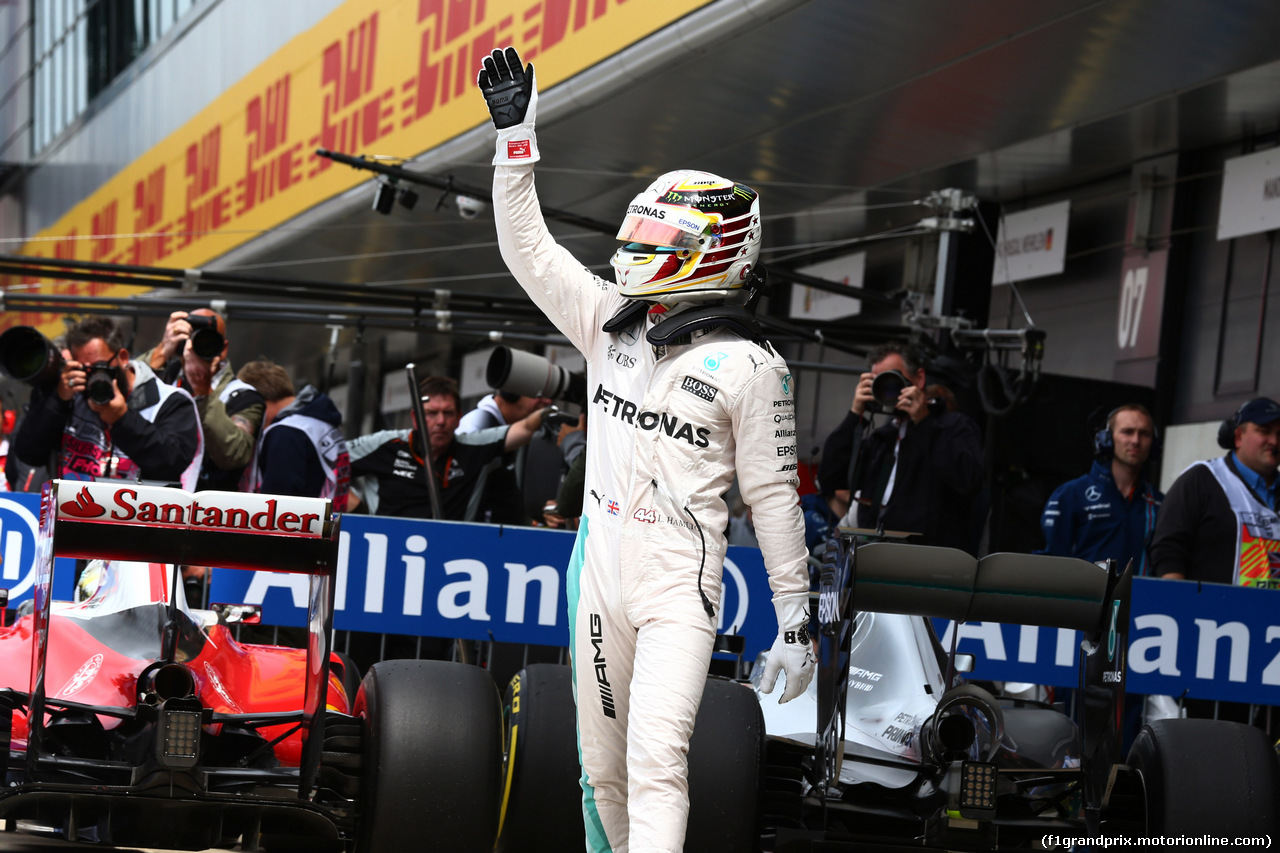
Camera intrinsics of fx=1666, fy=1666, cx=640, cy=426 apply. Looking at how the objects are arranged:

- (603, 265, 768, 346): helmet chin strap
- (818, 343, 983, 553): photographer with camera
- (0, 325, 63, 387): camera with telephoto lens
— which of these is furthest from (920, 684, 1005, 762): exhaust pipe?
(0, 325, 63, 387): camera with telephoto lens

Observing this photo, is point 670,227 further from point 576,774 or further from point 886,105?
point 886,105

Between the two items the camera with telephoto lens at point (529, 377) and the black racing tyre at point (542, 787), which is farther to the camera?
the camera with telephoto lens at point (529, 377)

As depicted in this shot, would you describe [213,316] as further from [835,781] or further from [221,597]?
[835,781]

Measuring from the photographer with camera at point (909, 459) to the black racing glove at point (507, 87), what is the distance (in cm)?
304

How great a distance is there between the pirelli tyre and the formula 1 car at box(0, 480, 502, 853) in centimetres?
15

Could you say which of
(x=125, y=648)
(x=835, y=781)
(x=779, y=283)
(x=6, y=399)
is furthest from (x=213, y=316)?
(x=779, y=283)

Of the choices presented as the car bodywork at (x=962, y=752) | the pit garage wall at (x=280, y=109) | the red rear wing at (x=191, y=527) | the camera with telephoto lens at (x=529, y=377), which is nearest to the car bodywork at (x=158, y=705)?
the red rear wing at (x=191, y=527)

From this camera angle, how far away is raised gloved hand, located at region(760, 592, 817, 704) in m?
4.19

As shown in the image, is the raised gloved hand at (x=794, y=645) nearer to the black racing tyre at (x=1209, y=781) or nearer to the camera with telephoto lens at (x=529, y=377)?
the black racing tyre at (x=1209, y=781)

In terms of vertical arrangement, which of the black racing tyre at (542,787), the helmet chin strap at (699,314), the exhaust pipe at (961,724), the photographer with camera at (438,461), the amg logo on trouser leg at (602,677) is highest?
the helmet chin strap at (699,314)

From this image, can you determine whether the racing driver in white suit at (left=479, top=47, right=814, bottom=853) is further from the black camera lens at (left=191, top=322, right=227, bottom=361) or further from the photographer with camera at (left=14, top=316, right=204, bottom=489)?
the black camera lens at (left=191, top=322, right=227, bottom=361)

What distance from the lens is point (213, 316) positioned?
743 cm

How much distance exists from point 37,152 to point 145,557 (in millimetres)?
26285

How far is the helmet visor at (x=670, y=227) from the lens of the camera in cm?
431
